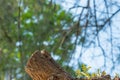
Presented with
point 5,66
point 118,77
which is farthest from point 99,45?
point 5,66

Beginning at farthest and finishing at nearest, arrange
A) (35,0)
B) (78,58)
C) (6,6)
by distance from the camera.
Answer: (6,6) < (35,0) < (78,58)

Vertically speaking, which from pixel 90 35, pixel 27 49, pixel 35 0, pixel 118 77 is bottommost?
pixel 118 77

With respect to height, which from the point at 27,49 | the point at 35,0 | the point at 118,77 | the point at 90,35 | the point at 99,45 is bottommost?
the point at 118,77

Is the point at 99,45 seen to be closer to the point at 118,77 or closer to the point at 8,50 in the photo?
the point at 118,77

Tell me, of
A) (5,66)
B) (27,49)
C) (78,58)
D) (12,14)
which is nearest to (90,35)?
(78,58)

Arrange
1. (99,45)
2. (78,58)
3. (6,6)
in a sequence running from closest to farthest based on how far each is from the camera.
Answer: (99,45), (78,58), (6,6)

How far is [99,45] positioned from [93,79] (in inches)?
49.4

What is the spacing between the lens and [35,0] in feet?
9.93

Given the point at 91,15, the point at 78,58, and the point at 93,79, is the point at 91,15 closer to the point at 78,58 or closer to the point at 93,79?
the point at 78,58

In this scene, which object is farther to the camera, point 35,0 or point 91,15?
point 35,0

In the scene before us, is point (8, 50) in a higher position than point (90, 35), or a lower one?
higher

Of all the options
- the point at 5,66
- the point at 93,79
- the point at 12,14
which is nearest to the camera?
the point at 93,79

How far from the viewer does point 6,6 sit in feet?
10.8

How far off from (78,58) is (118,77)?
1422mm
